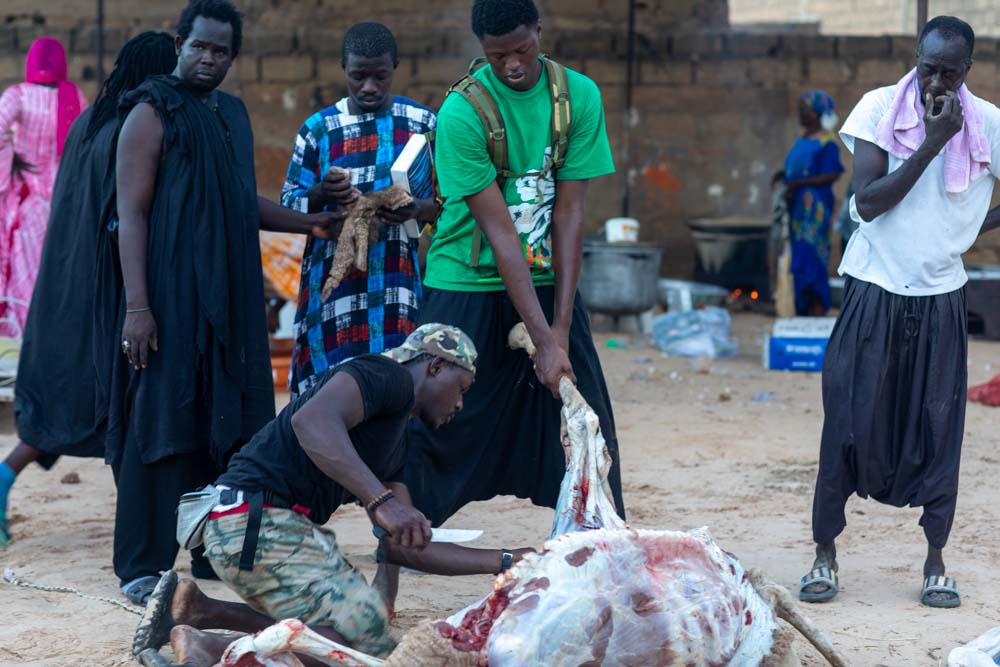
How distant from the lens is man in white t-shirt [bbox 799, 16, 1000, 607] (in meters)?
4.12

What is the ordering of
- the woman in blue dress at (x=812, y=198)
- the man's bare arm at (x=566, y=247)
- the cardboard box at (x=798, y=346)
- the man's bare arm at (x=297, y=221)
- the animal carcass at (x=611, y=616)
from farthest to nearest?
the woman in blue dress at (x=812, y=198)
the cardboard box at (x=798, y=346)
the man's bare arm at (x=297, y=221)
the man's bare arm at (x=566, y=247)
the animal carcass at (x=611, y=616)

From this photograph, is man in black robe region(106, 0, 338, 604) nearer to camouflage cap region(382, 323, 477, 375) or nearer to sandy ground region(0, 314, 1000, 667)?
sandy ground region(0, 314, 1000, 667)

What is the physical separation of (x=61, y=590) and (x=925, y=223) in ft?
9.86

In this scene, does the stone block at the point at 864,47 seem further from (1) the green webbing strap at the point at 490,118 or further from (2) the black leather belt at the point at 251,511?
(2) the black leather belt at the point at 251,511

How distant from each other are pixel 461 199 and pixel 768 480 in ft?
8.54

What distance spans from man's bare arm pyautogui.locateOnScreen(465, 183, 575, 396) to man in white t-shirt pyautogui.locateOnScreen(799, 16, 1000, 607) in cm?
105

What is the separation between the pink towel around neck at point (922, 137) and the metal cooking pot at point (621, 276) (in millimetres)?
5938

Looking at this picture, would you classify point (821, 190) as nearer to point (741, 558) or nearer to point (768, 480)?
point (768, 480)

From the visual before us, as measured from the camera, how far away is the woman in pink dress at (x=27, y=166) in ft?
23.2

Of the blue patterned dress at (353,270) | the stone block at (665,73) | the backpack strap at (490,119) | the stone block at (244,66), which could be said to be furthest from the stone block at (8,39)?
the backpack strap at (490,119)

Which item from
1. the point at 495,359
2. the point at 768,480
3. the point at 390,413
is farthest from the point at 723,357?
the point at 390,413

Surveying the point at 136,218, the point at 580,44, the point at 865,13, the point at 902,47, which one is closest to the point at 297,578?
the point at 136,218

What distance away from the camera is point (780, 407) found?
7.71m

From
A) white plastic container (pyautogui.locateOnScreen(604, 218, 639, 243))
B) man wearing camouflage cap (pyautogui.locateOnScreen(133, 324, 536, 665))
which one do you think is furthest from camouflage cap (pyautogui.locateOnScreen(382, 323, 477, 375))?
white plastic container (pyautogui.locateOnScreen(604, 218, 639, 243))
